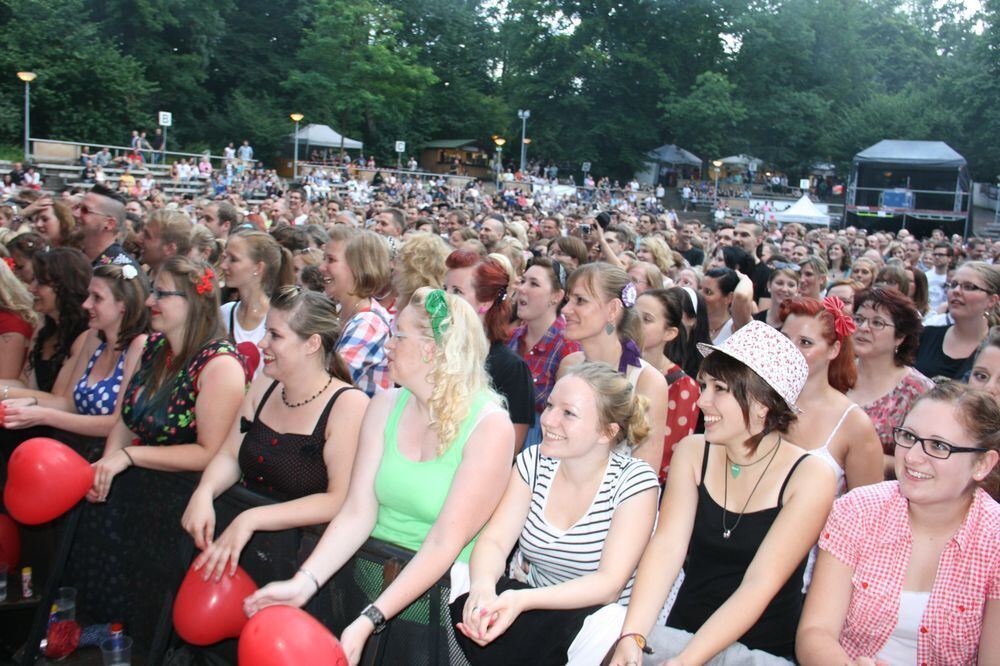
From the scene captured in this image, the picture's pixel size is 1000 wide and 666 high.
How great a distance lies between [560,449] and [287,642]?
104 centimetres

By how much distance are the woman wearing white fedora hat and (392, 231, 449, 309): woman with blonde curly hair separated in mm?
2389

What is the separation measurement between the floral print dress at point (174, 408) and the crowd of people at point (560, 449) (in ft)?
0.04

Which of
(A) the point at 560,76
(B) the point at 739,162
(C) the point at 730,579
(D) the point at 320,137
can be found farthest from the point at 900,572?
(A) the point at 560,76

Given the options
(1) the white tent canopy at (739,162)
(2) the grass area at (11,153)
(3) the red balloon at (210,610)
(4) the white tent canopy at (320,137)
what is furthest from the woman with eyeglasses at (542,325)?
(1) the white tent canopy at (739,162)

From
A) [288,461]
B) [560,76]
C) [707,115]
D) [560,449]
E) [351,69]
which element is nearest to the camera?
[560,449]

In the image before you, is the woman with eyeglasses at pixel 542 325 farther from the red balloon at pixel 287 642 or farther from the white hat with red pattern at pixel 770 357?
the red balloon at pixel 287 642

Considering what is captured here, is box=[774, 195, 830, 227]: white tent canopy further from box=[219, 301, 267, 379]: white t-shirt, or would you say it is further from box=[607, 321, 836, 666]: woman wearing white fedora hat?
box=[607, 321, 836, 666]: woman wearing white fedora hat

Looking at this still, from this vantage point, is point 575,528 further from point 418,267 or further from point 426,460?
point 418,267

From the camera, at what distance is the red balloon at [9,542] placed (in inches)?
178

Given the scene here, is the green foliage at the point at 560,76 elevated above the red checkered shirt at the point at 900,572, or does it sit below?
above

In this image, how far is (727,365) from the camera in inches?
120

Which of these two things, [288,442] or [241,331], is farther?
[241,331]

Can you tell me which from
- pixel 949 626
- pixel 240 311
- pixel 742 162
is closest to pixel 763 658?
pixel 949 626

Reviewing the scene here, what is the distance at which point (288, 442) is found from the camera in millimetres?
3488
